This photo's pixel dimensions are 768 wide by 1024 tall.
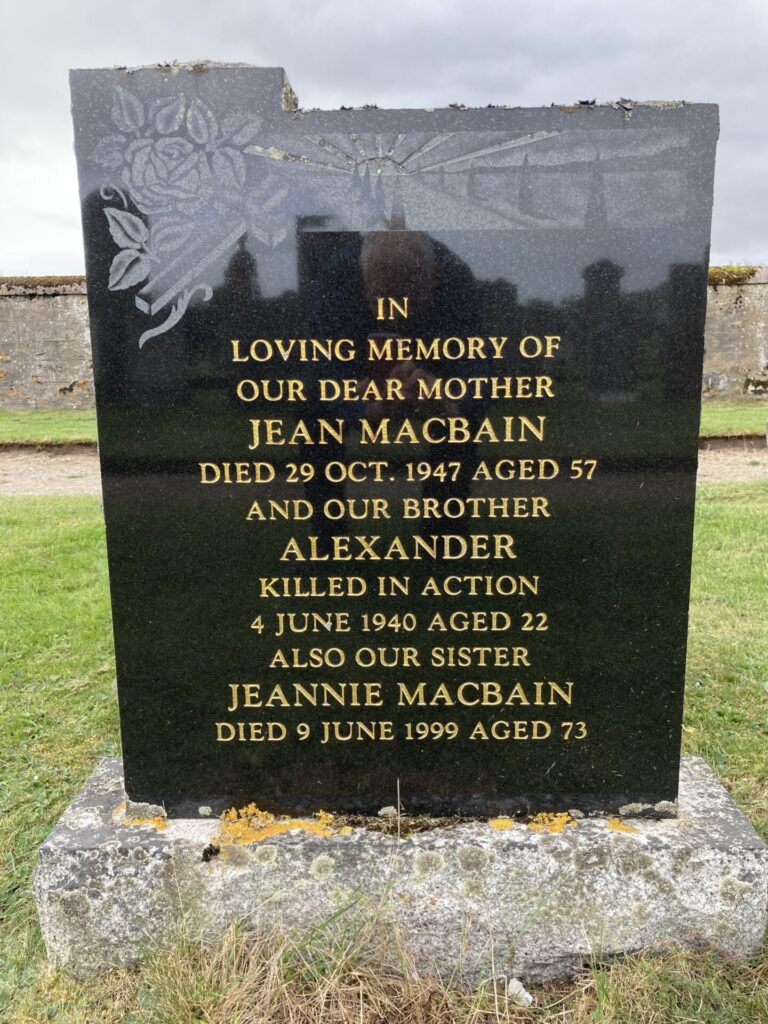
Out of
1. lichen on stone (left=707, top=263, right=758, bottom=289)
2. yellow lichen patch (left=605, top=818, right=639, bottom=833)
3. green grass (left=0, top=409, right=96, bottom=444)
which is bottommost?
green grass (left=0, top=409, right=96, bottom=444)

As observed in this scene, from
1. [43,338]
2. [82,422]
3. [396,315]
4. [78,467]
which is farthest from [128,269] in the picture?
[43,338]

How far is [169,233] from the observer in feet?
7.27

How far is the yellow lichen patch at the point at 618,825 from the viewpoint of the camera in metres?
2.40

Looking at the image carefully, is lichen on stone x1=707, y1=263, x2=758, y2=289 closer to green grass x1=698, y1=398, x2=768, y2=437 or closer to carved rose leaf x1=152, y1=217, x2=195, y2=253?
green grass x1=698, y1=398, x2=768, y2=437

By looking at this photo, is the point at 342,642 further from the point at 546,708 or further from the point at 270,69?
the point at 270,69

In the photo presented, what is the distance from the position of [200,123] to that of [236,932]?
2.35 metres

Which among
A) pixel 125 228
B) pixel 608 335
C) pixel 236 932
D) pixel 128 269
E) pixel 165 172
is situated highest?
pixel 165 172

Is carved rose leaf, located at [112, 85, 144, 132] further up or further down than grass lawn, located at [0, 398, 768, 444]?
further up

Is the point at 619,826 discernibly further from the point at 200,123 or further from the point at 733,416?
the point at 733,416

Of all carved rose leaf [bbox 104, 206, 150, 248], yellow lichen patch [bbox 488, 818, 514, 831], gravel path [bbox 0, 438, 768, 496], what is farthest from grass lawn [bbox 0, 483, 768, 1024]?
gravel path [bbox 0, 438, 768, 496]

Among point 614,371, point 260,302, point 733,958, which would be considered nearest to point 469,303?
point 614,371

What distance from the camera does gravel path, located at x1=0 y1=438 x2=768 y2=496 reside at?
10.9 metres

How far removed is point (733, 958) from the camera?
2.27 metres

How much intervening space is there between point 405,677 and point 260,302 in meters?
1.24
